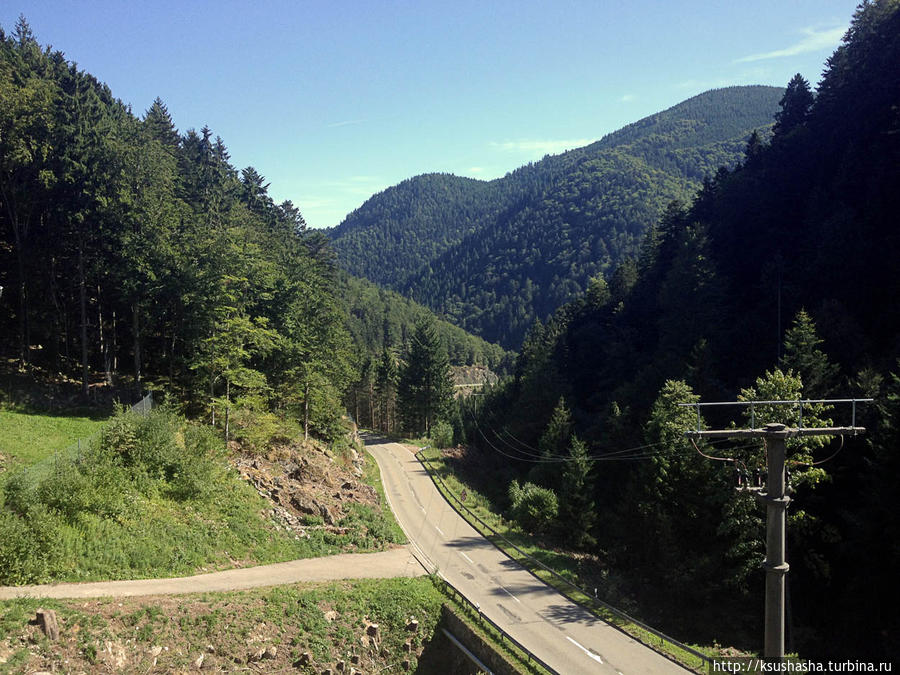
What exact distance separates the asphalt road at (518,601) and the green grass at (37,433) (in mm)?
18206

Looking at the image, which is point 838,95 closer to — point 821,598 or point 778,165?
point 778,165

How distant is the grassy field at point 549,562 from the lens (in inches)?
775

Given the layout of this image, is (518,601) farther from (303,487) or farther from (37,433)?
(37,433)

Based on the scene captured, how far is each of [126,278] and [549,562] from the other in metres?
28.3

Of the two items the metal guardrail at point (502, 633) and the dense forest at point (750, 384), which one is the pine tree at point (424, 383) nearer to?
the dense forest at point (750, 384)

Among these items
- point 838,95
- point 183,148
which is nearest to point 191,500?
point 183,148

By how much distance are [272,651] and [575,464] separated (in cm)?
2209

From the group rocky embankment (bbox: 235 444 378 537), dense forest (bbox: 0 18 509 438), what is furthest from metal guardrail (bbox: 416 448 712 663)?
dense forest (bbox: 0 18 509 438)

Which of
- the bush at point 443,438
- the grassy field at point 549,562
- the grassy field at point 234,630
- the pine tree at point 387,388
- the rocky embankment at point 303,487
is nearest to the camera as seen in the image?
the grassy field at point 234,630

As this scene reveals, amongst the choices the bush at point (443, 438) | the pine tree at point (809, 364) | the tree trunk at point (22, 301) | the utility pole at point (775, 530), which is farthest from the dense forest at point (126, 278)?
the pine tree at point (809, 364)

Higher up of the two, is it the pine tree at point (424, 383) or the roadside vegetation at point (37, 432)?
the roadside vegetation at point (37, 432)

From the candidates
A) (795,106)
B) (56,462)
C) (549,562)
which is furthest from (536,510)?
(795,106)

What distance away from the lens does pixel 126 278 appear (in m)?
30.5

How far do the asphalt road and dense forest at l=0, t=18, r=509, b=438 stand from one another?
1294 centimetres
